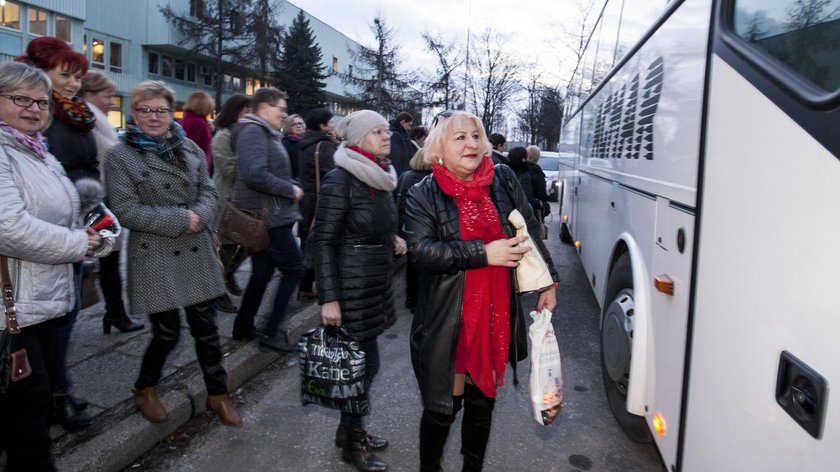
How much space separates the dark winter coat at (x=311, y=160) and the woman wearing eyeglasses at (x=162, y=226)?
1910 mm

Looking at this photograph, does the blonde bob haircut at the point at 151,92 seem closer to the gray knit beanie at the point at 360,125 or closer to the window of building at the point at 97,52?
the gray knit beanie at the point at 360,125

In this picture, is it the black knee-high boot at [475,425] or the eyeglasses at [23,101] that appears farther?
the black knee-high boot at [475,425]

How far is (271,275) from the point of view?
446 cm

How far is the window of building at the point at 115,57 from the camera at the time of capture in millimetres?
34969

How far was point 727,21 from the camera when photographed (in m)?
2.24

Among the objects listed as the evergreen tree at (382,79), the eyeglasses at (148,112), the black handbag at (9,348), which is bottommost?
the black handbag at (9,348)

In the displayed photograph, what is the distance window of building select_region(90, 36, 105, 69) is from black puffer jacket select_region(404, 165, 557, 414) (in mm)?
37228

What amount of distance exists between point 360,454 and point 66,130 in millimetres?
2533

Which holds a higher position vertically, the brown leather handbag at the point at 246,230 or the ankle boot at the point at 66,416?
the brown leather handbag at the point at 246,230

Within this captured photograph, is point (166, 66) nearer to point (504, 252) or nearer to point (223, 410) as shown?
point (223, 410)

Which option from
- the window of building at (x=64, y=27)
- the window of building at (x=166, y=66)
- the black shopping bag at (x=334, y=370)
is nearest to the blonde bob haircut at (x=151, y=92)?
the black shopping bag at (x=334, y=370)

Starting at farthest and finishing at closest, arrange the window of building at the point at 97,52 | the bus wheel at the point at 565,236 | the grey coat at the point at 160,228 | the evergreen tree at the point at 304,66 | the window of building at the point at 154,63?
the evergreen tree at the point at 304,66 < the window of building at the point at 154,63 < the window of building at the point at 97,52 < the bus wheel at the point at 565,236 < the grey coat at the point at 160,228

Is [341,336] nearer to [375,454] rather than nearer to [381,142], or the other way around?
[375,454]

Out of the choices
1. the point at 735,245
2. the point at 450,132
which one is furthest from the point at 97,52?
the point at 735,245
